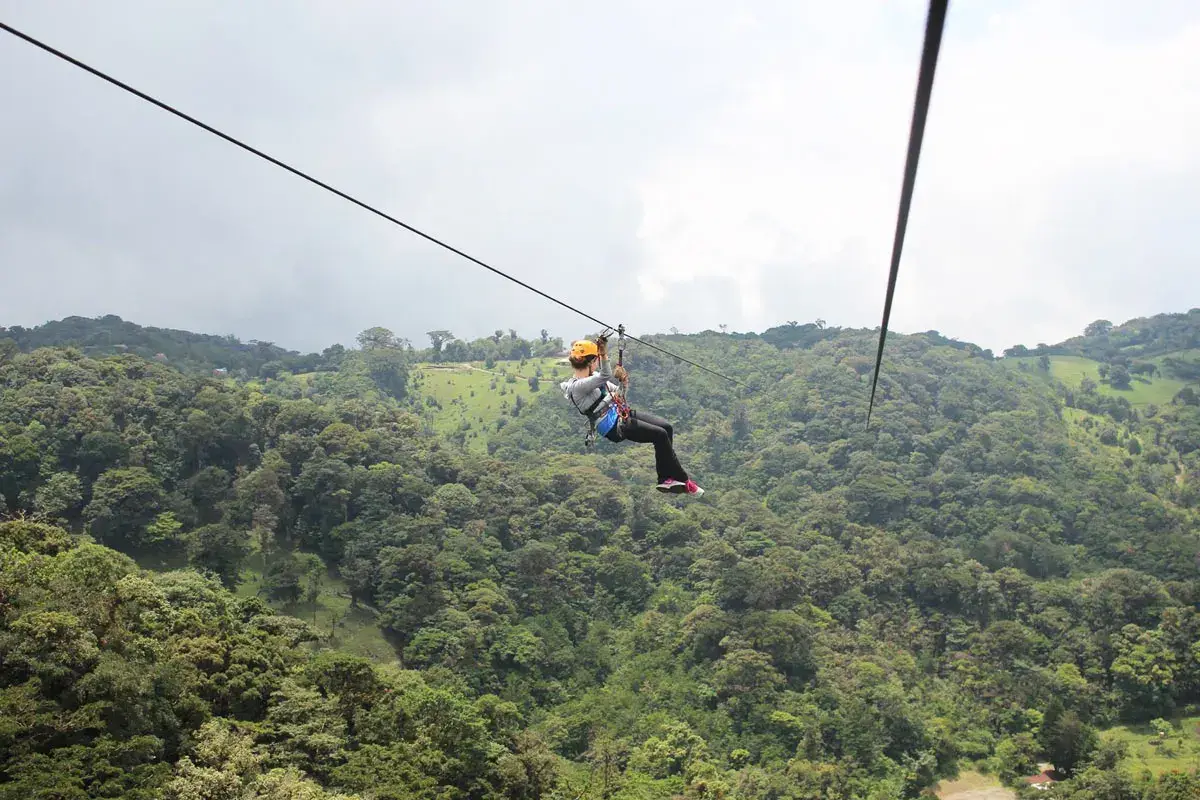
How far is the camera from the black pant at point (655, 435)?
706 centimetres

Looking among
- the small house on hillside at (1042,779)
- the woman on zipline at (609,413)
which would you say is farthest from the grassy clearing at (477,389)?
the woman on zipline at (609,413)

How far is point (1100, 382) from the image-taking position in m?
86.4

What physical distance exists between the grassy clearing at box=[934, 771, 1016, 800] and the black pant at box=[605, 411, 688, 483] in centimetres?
2807

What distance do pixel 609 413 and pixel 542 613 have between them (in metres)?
30.6

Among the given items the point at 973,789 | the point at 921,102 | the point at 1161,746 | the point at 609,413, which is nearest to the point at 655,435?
A: the point at 609,413

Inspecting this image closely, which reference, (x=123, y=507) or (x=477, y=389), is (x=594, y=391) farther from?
(x=477, y=389)

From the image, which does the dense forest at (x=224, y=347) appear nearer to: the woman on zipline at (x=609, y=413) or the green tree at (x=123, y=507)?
the green tree at (x=123, y=507)

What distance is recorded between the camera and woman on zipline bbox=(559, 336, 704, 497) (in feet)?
23.0

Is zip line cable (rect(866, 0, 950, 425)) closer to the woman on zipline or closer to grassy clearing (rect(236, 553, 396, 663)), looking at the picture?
the woman on zipline

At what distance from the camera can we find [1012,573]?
4103 centimetres

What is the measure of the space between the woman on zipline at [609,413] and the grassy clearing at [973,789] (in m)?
28.1

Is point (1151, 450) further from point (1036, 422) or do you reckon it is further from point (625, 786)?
point (625, 786)

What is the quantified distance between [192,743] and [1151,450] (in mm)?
67609

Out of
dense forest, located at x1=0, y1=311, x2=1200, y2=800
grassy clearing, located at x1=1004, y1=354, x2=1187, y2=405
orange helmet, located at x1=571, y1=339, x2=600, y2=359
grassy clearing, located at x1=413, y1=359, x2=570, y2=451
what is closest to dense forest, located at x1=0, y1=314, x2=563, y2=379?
grassy clearing, located at x1=413, y1=359, x2=570, y2=451
